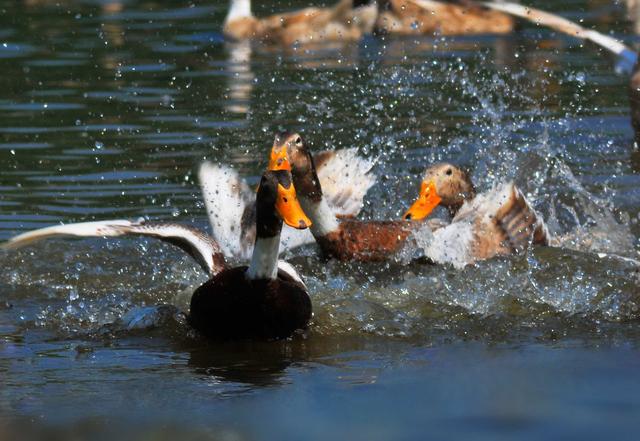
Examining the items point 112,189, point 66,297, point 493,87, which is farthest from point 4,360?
point 493,87

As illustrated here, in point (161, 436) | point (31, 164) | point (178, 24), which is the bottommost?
point (161, 436)

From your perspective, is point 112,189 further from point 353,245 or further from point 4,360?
point 4,360

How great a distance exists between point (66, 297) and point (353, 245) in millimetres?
1690

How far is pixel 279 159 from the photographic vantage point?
Result: 7727 mm

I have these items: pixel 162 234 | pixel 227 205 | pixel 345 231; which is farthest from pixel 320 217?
pixel 162 234

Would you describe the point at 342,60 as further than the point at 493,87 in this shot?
Yes

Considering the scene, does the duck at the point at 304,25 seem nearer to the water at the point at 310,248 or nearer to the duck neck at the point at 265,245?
the water at the point at 310,248

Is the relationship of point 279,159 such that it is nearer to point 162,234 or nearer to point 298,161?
point 298,161

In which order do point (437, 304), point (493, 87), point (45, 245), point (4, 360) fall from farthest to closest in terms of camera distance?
point (493, 87)
point (45, 245)
point (437, 304)
point (4, 360)

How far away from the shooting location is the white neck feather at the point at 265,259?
6738 millimetres

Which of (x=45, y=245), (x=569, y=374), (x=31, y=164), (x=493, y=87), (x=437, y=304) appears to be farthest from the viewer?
(x=493, y=87)

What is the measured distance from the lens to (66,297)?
7.78 m

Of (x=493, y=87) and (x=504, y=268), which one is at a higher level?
(x=493, y=87)

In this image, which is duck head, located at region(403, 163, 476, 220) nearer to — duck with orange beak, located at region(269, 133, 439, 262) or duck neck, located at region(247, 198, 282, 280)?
duck with orange beak, located at region(269, 133, 439, 262)
